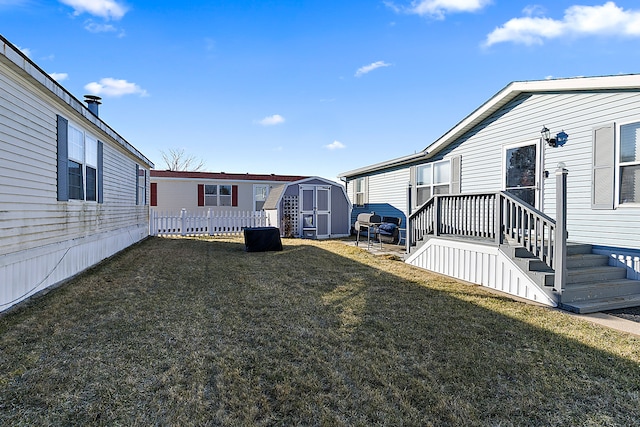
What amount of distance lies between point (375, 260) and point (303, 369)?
18.6 ft

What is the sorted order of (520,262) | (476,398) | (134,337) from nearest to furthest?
1. (476,398)
2. (134,337)
3. (520,262)

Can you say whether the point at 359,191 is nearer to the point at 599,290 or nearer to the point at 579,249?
the point at 579,249

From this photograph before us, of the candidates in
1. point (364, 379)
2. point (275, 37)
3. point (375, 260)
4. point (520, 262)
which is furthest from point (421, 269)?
point (275, 37)

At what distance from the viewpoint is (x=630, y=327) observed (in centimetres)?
383

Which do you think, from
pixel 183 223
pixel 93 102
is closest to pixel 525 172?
pixel 93 102

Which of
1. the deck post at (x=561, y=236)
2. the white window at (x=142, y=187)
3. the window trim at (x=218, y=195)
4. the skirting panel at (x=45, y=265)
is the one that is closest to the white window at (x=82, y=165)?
the skirting panel at (x=45, y=265)

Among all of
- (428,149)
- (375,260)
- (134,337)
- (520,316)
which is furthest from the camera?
(428,149)

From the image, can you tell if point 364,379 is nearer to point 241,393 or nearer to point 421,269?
point 241,393

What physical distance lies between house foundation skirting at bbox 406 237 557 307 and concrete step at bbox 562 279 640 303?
31 cm

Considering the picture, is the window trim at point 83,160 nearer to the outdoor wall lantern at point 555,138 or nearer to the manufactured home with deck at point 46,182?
the manufactured home with deck at point 46,182

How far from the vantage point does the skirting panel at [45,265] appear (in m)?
4.15

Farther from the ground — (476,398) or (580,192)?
(580,192)

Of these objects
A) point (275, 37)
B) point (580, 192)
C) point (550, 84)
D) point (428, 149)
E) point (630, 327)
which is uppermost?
point (275, 37)

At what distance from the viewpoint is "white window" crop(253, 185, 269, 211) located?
19.2 meters
